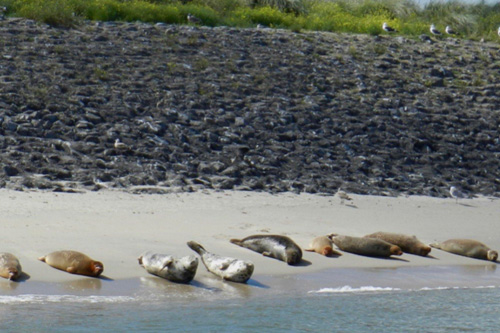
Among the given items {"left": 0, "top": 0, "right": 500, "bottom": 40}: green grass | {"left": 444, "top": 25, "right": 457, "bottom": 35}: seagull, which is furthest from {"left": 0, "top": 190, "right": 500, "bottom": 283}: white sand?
{"left": 444, "top": 25, "right": 457, "bottom": 35}: seagull

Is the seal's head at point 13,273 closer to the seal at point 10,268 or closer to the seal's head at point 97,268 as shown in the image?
the seal at point 10,268

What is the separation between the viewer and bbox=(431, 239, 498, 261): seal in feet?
38.1

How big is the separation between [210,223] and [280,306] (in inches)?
120

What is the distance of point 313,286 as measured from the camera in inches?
378

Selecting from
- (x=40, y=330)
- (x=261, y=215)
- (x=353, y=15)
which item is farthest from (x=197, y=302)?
(x=353, y=15)

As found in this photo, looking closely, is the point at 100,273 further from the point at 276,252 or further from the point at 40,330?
the point at 276,252

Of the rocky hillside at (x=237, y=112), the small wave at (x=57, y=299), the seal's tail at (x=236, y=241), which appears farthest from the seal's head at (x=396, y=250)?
the small wave at (x=57, y=299)

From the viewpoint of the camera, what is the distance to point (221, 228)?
38.1 ft

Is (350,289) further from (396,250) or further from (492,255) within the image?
(492,255)

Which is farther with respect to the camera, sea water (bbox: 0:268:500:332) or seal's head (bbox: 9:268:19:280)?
seal's head (bbox: 9:268:19:280)

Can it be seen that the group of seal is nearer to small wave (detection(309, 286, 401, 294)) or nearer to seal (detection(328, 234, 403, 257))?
seal (detection(328, 234, 403, 257))

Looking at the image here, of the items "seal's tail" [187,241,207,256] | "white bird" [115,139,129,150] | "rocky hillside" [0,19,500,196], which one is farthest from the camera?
"white bird" [115,139,129,150]

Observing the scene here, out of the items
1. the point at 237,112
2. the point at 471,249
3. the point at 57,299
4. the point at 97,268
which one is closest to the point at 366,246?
the point at 471,249

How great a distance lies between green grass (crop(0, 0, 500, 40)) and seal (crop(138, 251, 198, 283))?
1220 centimetres
